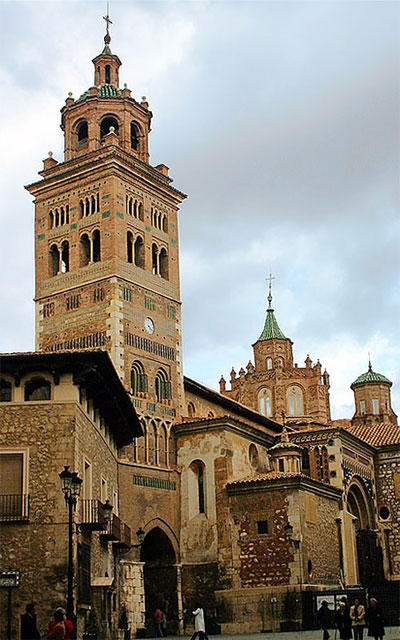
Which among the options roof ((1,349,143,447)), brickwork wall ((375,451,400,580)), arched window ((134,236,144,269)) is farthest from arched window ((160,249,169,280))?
roof ((1,349,143,447))

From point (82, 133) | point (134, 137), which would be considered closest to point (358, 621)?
point (134, 137)

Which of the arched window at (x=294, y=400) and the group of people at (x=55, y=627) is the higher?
the arched window at (x=294, y=400)

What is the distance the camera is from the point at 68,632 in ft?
54.8

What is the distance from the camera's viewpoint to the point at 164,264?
4509 centimetres

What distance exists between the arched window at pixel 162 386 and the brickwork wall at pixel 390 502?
52.2 feet

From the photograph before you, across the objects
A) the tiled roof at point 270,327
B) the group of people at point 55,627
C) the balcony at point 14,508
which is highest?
the tiled roof at point 270,327

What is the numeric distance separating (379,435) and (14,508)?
3490 centimetres

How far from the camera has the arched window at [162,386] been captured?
4184 cm

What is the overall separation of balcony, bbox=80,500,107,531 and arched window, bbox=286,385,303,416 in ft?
153

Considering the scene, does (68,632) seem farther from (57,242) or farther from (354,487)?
(354,487)

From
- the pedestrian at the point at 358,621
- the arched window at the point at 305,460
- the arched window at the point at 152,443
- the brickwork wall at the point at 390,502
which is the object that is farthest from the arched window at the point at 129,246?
the pedestrian at the point at 358,621

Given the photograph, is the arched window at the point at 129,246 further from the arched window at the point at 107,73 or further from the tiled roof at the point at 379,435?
the tiled roof at the point at 379,435

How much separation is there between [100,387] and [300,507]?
1479cm

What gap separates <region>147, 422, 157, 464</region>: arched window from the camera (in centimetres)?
3998
